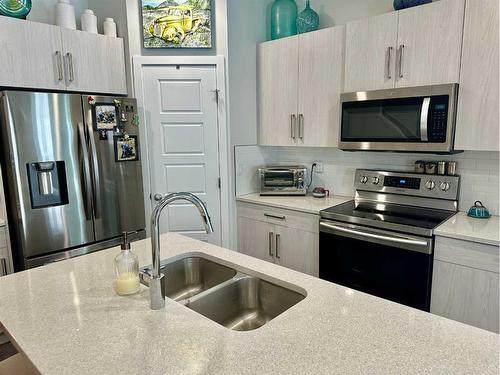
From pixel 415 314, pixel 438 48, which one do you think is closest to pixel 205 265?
pixel 415 314

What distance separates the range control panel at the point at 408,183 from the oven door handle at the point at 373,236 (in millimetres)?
592

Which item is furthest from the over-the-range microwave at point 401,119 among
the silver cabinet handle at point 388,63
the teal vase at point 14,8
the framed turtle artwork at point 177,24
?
the teal vase at point 14,8

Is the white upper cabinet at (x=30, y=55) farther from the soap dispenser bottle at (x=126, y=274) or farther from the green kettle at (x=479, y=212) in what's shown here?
the green kettle at (x=479, y=212)

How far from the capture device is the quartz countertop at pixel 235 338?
2.99 ft

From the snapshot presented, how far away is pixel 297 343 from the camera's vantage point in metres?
1.00

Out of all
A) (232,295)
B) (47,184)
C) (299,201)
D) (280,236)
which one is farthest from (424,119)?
(47,184)

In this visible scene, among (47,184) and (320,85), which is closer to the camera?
(47,184)

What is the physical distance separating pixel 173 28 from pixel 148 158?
1097mm

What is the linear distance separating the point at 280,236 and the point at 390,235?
970 millimetres

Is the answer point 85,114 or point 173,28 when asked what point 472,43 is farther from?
point 85,114

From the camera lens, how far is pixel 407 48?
7.62ft

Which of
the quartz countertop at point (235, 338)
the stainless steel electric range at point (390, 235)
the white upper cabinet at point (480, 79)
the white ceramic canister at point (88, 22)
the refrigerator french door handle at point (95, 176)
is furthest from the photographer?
the white ceramic canister at point (88, 22)

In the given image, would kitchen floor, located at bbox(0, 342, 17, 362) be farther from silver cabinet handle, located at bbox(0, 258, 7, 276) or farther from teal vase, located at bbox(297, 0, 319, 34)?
teal vase, located at bbox(297, 0, 319, 34)

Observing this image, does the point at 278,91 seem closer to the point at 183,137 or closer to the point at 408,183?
the point at 183,137
